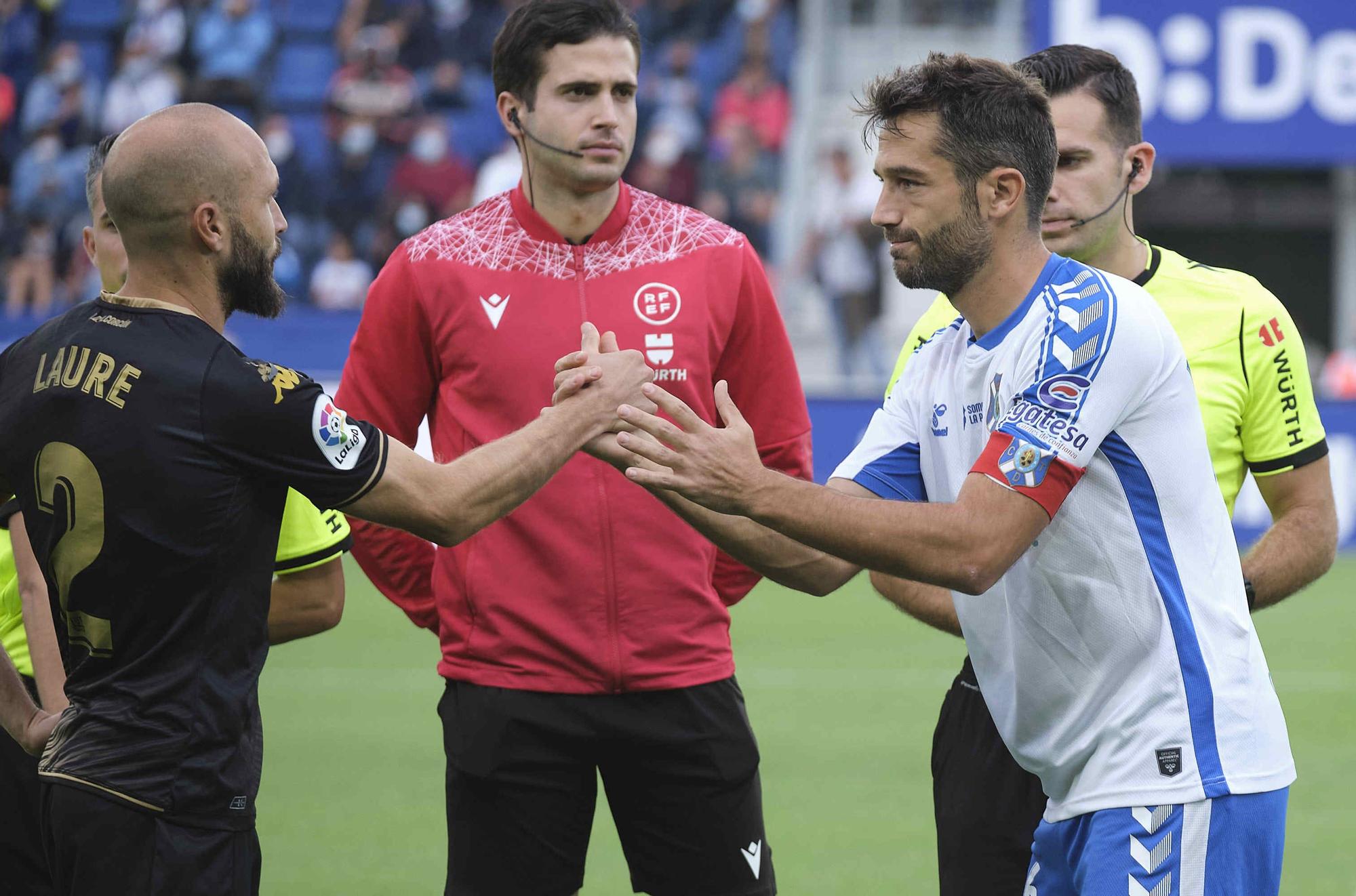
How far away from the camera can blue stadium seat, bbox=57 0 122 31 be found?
1972 centimetres

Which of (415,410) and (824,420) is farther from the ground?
(415,410)

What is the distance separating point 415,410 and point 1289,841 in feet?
13.8

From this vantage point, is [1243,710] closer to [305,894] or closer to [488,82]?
[305,894]

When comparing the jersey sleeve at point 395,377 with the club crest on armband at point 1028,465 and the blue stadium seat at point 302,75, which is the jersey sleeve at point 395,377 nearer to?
the club crest on armband at point 1028,465

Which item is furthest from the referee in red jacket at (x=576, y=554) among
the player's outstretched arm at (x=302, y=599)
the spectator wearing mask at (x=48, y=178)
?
the spectator wearing mask at (x=48, y=178)

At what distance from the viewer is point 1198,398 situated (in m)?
3.48

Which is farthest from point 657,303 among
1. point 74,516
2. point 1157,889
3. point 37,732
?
point 1157,889

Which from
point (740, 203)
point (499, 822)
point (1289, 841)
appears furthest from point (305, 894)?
Result: point (740, 203)

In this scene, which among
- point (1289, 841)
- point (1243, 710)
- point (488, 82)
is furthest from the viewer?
point (488, 82)

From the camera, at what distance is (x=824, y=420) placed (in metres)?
13.4

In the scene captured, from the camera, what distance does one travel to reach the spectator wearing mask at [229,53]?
61.3 feet

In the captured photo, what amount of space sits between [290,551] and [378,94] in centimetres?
1571

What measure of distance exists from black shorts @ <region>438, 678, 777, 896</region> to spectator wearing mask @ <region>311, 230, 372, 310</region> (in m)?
13.6

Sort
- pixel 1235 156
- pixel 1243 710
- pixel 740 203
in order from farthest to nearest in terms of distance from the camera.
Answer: pixel 740 203 → pixel 1235 156 → pixel 1243 710
